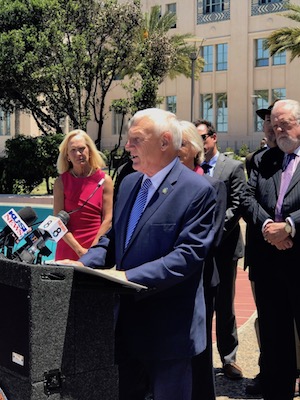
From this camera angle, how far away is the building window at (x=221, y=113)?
179 feet

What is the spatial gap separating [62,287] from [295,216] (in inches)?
79.2

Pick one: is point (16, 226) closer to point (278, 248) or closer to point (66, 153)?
point (278, 248)

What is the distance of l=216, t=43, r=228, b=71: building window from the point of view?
5491 centimetres

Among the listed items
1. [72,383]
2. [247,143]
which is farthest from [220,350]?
[247,143]

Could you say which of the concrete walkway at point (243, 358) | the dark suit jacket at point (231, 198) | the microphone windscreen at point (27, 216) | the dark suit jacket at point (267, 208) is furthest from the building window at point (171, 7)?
the microphone windscreen at point (27, 216)

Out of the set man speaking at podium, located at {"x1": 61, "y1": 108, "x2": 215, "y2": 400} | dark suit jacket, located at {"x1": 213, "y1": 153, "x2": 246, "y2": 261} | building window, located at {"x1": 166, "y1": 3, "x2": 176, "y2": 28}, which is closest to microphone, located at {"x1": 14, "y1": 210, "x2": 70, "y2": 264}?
man speaking at podium, located at {"x1": 61, "y1": 108, "x2": 215, "y2": 400}

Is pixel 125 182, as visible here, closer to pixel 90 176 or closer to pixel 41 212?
pixel 90 176

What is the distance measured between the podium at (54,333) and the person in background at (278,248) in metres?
1.76

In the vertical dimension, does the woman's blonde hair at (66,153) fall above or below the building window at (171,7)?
below

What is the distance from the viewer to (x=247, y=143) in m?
52.8

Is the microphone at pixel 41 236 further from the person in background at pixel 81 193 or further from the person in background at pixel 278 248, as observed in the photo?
the person in background at pixel 81 193

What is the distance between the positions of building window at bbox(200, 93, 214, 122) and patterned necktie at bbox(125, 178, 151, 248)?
52819 millimetres

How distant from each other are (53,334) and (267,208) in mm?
2236

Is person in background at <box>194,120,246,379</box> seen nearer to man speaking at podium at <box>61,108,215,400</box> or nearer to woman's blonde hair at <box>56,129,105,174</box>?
woman's blonde hair at <box>56,129,105,174</box>
